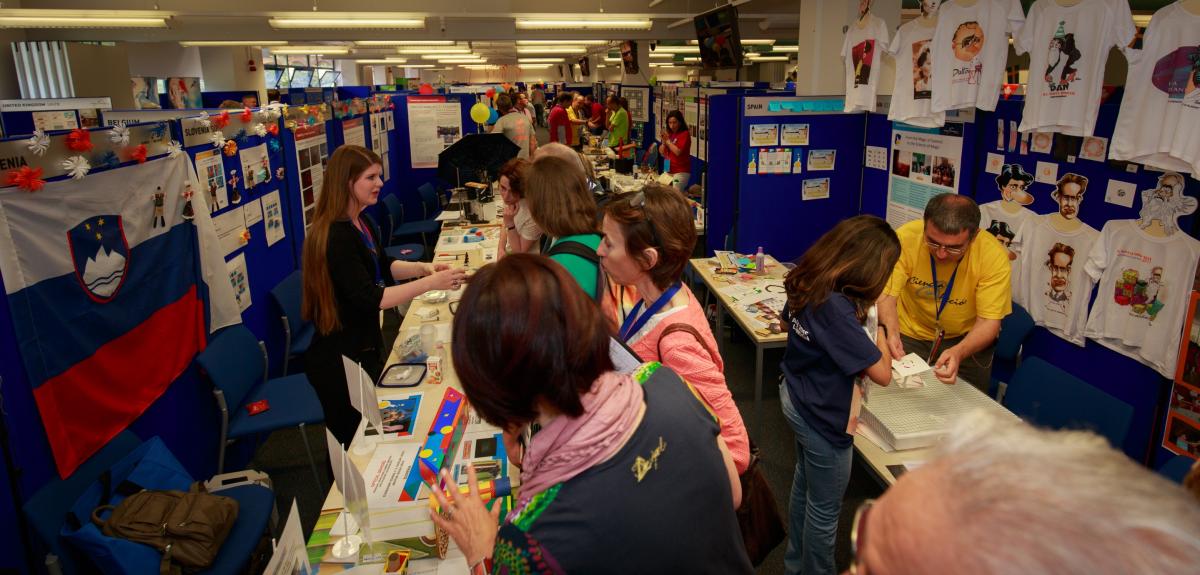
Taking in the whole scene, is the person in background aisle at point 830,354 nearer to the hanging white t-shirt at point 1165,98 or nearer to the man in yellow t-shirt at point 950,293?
the man in yellow t-shirt at point 950,293

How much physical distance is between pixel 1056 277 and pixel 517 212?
9.50 feet

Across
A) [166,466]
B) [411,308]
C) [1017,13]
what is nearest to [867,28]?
[1017,13]

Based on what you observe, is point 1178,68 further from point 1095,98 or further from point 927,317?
point 927,317

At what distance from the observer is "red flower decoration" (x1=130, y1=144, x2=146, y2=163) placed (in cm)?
280

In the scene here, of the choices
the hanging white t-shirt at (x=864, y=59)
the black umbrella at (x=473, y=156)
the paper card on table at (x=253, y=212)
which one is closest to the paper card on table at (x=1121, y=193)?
the hanging white t-shirt at (x=864, y=59)

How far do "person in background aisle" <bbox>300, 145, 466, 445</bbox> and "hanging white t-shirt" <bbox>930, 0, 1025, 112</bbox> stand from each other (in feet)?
10.6

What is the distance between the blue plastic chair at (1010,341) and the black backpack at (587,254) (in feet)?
8.09

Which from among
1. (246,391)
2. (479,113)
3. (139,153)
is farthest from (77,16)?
(246,391)

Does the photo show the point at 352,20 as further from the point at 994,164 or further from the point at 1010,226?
the point at 1010,226

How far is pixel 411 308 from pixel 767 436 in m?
2.34

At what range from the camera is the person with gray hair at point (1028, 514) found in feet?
1.57

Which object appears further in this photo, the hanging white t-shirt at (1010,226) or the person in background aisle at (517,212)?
the hanging white t-shirt at (1010,226)

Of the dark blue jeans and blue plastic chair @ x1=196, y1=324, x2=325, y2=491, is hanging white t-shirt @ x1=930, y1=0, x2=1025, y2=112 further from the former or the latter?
blue plastic chair @ x1=196, y1=324, x2=325, y2=491

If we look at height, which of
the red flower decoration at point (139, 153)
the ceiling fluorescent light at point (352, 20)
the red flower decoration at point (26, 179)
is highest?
the ceiling fluorescent light at point (352, 20)
